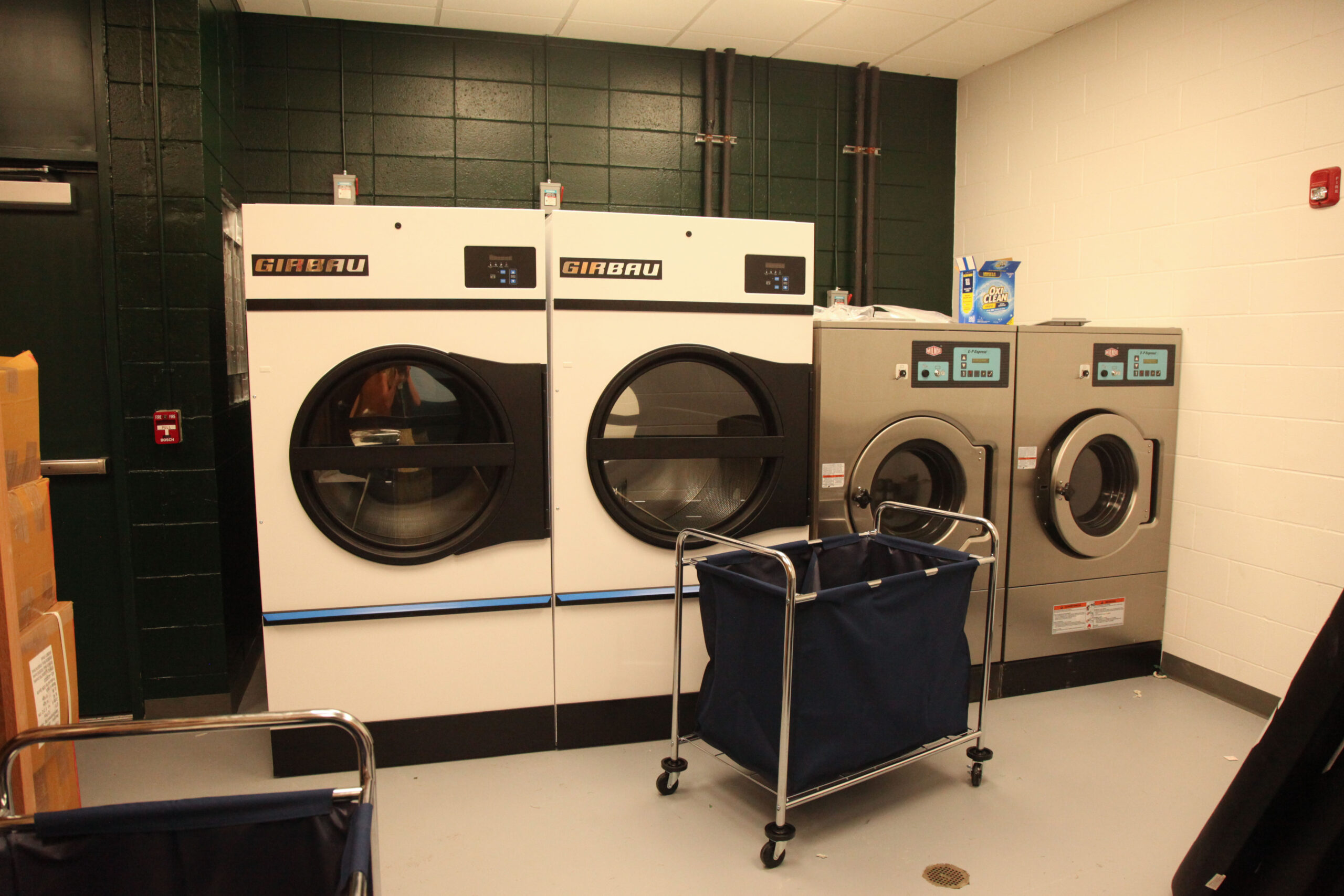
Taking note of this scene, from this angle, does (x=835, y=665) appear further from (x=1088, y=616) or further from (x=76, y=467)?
(x=76, y=467)

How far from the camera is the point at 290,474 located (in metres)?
2.41

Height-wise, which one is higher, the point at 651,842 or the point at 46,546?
the point at 46,546

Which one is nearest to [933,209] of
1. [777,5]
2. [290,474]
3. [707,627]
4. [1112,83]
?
[1112,83]

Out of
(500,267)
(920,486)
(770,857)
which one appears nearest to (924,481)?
(920,486)

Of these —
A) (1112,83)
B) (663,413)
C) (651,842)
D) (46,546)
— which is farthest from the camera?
(1112,83)

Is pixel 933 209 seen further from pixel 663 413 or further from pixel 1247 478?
pixel 663 413

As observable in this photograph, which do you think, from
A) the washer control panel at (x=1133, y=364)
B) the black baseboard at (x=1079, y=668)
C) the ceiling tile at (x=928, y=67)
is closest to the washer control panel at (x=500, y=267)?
the washer control panel at (x=1133, y=364)

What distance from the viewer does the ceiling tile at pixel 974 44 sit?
3.79 m

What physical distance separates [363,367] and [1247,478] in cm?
310

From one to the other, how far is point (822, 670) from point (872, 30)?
310 cm

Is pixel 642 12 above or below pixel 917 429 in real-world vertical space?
above

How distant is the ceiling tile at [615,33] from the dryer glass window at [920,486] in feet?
7.57

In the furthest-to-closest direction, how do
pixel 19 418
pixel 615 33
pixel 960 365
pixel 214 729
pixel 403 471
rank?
pixel 615 33 → pixel 960 365 → pixel 403 471 → pixel 19 418 → pixel 214 729

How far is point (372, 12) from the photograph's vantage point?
3.63 meters
